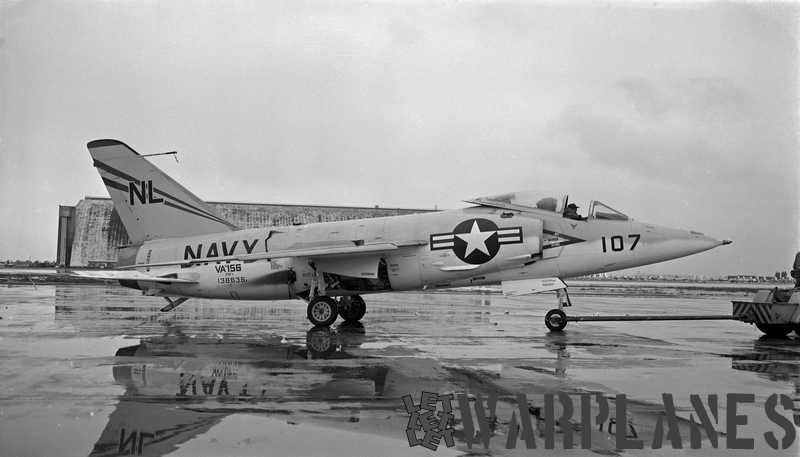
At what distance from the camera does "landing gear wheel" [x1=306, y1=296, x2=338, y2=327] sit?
14.0m

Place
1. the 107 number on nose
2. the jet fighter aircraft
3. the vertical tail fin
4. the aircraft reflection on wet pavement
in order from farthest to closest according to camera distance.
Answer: the vertical tail fin < the jet fighter aircraft < the 107 number on nose < the aircraft reflection on wet pavement

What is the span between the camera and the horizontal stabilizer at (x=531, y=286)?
44.9ft

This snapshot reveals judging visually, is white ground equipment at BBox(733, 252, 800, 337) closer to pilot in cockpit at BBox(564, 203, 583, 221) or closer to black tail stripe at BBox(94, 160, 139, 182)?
pilot in cockpit at BBox(564, 203, 583, 221)

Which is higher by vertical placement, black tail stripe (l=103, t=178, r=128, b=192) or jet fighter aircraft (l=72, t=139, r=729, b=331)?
black tail stripe (l=103, t=178, r=128, b=192)

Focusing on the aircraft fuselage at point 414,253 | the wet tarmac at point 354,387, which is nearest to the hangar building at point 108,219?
the aircraft fuselage at point 414,253

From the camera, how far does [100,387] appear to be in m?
6.75

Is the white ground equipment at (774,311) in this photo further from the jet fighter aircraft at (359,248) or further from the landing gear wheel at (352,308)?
the landing gear wheel at (352,308)

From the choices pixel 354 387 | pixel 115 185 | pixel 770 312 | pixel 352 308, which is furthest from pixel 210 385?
pixel 770 312

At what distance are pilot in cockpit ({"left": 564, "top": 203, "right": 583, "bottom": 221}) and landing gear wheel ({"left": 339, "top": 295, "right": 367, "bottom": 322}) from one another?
5.84 m

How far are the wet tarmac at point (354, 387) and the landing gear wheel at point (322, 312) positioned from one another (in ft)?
1.34

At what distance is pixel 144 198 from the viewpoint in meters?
16.2

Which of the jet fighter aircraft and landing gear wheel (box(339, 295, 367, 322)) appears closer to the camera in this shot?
the jet fighter aircraft

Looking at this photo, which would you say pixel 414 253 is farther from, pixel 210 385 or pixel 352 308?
pixel 210 385

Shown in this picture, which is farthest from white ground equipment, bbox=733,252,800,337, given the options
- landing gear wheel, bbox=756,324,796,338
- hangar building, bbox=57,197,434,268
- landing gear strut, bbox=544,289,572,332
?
hangar building, bbox=57,197,434,268
